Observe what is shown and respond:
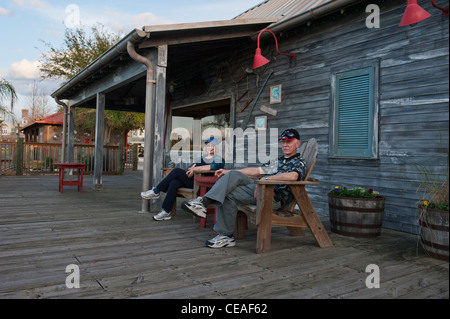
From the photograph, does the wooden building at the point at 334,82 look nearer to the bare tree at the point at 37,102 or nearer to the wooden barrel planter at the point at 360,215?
the wooden barrel planter at the point at 360,215

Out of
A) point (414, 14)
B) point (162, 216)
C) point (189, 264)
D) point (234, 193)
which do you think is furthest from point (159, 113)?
point (414, 14)

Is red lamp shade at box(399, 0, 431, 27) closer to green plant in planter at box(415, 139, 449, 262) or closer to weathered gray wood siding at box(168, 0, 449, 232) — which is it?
weathered gray wood siding at box(168, 0, 449, 232)

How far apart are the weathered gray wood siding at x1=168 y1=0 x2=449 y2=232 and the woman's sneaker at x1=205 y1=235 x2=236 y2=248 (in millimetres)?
2023

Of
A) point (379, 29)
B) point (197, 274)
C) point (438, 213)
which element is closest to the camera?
point (197, 274)

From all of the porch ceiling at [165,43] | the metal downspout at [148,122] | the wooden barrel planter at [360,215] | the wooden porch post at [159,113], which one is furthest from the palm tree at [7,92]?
the wooden barrel planter at [360,215]

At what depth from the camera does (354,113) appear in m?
4.23

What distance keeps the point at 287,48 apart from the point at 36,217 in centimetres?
426

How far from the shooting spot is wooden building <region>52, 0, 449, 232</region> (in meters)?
3.57

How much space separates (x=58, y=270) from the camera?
2.29 m

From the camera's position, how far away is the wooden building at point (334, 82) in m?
3.57

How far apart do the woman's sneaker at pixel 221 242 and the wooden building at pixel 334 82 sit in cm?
201

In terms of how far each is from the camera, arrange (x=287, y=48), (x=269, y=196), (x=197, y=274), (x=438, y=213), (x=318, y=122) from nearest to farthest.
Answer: (x=197, y=274)
(x=438, y=213)
(x=269, y=196)
(x=318, y=122)
(x=287, y=48)
